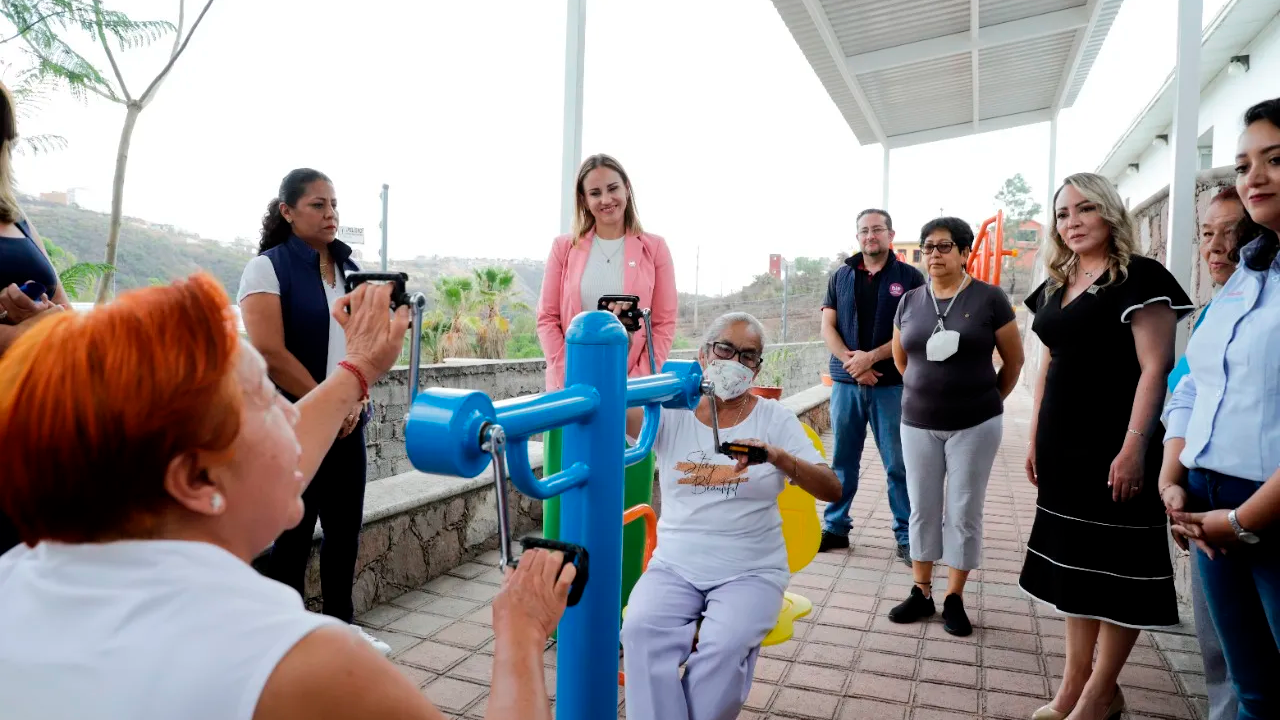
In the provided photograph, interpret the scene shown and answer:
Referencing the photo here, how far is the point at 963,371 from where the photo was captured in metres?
3.15

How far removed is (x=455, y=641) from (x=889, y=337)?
2.63 m

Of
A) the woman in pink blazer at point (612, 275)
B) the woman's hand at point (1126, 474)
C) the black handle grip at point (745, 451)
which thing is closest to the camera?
the black handle grip at point (745, 451)

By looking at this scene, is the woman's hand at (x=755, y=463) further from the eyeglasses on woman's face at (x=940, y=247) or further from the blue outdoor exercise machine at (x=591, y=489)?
the eyeglasses on woman's face at (x=940, y=247)

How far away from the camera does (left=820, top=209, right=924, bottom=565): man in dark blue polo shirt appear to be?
4082 millimetres

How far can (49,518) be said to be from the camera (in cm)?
66

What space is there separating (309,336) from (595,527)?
173 centimetres

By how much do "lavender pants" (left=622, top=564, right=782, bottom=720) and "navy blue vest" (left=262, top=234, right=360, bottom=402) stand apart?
1.36 meters

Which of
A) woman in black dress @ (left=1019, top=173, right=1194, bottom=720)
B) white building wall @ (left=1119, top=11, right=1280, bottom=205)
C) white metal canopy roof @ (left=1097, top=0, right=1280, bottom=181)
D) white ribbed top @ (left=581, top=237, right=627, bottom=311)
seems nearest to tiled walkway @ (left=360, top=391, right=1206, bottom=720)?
woman in black dress @ (left=1019, top=173, right=1194, bottom=720)

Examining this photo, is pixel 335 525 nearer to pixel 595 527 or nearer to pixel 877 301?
pixel 595 527

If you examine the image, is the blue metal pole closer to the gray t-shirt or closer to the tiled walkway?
the tiled walkway

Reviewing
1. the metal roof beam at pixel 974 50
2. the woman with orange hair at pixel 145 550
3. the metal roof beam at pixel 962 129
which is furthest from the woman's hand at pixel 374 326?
the metal roof beam at pixel 962 129

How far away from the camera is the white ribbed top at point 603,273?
2.80 meters

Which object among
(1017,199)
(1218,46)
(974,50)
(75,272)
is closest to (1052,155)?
Result: (1218,46)

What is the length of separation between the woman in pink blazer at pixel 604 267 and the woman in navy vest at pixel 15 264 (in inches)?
54.2
